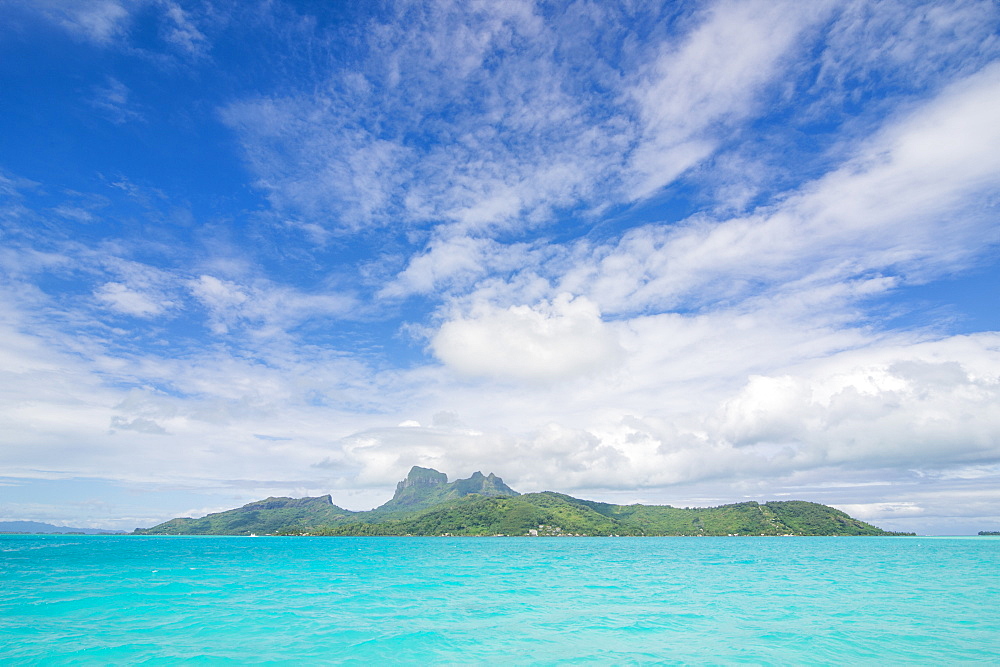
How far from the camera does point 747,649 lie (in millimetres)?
22016

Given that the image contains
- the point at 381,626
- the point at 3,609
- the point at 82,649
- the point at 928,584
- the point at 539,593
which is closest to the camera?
the point at 82,649

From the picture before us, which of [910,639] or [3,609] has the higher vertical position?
[3,609]

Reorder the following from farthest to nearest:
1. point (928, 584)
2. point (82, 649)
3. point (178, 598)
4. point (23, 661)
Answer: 1. point (928, 584)
2. point (178, 598)
3. point (82, 649)
4. point (23, 661)

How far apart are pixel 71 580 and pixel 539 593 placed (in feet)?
153

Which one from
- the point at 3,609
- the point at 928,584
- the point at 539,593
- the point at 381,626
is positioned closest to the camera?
the point at 381,626

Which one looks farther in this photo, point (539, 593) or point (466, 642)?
point (539, 593)

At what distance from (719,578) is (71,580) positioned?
6488 cm

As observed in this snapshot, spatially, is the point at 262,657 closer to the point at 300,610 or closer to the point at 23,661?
the point at 23,661

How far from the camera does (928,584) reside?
47656 millimetres

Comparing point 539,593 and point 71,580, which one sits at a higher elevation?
point 71,580

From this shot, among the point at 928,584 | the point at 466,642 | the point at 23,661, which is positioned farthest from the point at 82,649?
the point at 928,584

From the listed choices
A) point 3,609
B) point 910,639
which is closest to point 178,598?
point 3,609

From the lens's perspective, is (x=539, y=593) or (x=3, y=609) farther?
(x=539, y=593)

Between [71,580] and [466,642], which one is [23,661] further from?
[71,580]
